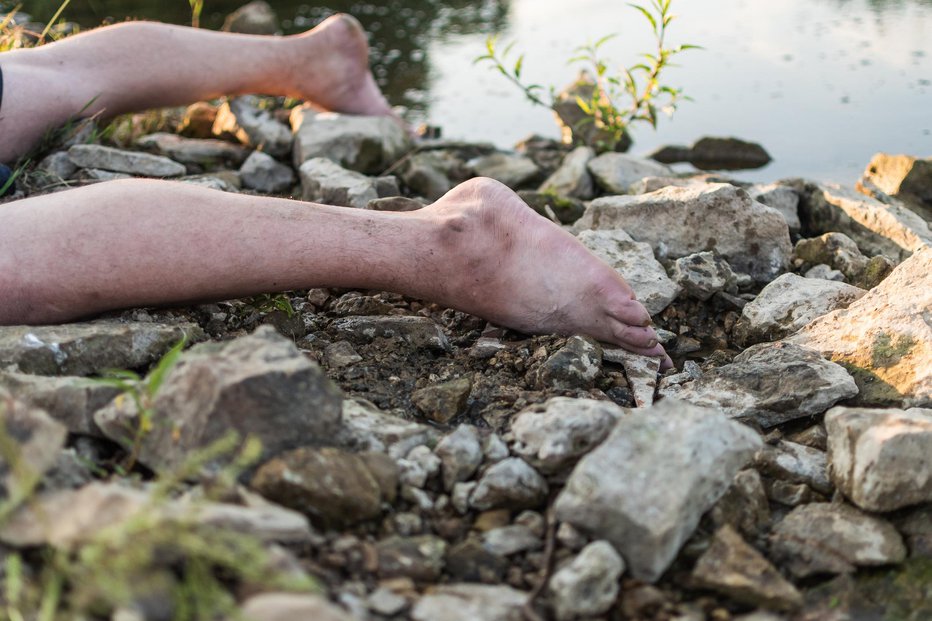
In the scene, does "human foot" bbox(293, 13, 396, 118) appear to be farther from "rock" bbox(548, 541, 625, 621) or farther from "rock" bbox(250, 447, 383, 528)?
"rock" bbox(548, 541, 625, 621)

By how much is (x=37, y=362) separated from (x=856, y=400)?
1.44 metres

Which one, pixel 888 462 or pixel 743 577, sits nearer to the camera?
pixel 743 577

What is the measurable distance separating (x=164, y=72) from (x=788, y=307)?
6.43 feet

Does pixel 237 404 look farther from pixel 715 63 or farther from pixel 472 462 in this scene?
pixel 715 63

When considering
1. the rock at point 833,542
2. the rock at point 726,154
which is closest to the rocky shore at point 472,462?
the rock at point 833,542

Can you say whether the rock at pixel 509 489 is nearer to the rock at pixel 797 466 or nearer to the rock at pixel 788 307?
the rock at pixel 797 466

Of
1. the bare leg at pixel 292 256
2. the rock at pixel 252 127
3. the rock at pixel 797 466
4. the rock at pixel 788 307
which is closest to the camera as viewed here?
the rock at pixel 797 466

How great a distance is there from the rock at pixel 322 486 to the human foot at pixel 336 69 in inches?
90.6

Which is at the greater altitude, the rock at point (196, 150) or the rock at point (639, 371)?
the rock at point (639, 371)

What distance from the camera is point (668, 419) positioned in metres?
1.39

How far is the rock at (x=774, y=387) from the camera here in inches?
69.4

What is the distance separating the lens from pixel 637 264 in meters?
2.30

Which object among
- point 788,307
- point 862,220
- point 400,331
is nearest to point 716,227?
point 788,307

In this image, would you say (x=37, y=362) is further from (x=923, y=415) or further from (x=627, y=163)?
(x=627, y=163)
